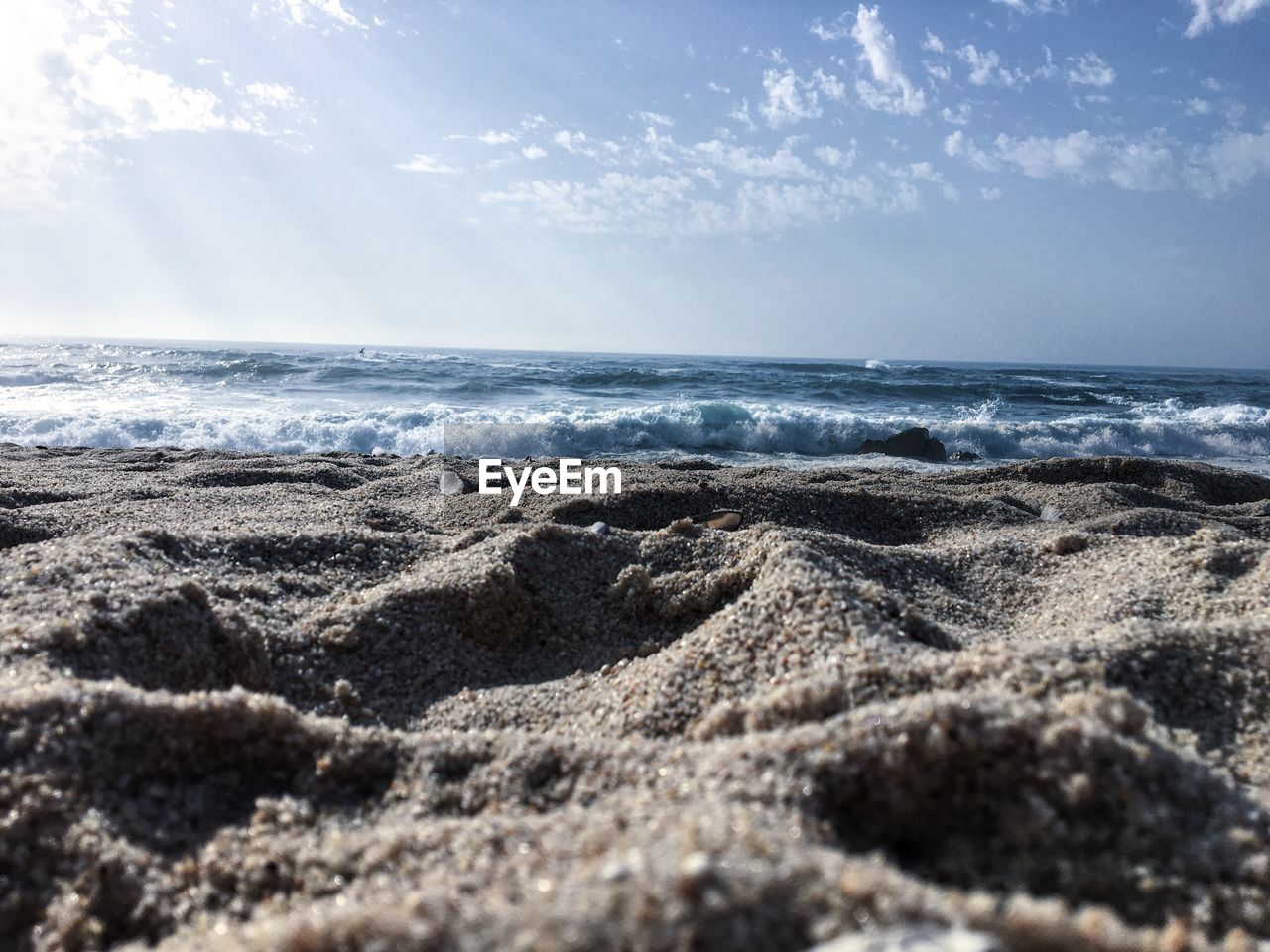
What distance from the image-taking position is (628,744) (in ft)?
4.93

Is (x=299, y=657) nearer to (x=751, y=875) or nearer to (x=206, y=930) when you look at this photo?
(x=206, y=930)

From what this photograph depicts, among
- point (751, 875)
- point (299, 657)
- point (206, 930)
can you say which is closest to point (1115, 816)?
point (751, 875)

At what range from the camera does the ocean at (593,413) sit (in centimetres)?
1148

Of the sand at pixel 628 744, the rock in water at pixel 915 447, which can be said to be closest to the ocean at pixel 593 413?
the rock in water at pixel 915 447

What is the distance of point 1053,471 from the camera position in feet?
21.7

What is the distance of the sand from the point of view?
890 mm

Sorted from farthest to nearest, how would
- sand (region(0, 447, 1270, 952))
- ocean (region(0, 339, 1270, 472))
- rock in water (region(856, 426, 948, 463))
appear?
ocean (region(0, 339, 1270, 472)) < rock in water (region(856, 426, 948, 463)) < sand (region(0, 447, 1270, 952))

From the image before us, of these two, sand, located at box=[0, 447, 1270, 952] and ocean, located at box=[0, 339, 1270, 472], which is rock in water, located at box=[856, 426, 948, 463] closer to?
ocean, located at box=[0, 339, 1270, 472]

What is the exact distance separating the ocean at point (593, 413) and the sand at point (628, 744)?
7601 mm

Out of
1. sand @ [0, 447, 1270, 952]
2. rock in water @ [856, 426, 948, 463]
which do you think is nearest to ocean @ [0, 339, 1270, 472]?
rock in water @ [856, 426, 948, 463]

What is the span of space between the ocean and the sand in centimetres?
760

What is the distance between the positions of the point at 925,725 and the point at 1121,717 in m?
0.35

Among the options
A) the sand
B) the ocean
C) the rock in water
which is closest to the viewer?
the sand

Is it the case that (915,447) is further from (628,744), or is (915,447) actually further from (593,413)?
(628,744)
